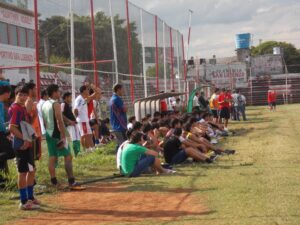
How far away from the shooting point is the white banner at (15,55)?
28.9 metres

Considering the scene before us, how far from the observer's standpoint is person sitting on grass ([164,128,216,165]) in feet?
41.3

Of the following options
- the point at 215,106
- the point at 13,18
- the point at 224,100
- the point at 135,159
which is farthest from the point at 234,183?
the point at 13,18

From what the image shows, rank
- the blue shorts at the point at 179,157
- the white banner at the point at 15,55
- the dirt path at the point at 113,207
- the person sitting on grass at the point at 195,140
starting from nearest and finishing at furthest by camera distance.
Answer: the dirt path at the point at 113,207, the blue shorts at the point at 179,157, the person sitting on grass at the point at 195,140, the white banner at the point at 15,55

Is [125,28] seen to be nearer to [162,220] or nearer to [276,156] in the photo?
[276,156]

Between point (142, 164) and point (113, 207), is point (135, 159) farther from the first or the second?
point (113, 207)

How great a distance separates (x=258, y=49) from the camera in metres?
99.4

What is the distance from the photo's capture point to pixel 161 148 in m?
14.2

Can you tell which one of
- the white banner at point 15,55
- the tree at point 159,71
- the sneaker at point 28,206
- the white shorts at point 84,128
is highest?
the white banner at point 15,55

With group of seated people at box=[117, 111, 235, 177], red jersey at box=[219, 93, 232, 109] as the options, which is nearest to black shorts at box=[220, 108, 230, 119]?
red jersey at box=[219, 93, 232, 109]

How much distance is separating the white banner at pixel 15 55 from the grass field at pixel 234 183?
15.0 m

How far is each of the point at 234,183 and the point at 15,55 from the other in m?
22.8

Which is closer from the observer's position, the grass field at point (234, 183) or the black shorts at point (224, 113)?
the grass field at point (234, 183)

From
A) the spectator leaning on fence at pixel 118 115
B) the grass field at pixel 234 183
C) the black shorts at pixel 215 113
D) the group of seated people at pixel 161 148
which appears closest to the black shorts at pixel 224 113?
the black shorts at pixel 215 113

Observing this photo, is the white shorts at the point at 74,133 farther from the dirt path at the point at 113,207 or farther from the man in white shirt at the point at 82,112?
the dirt path at the point at 113,207
